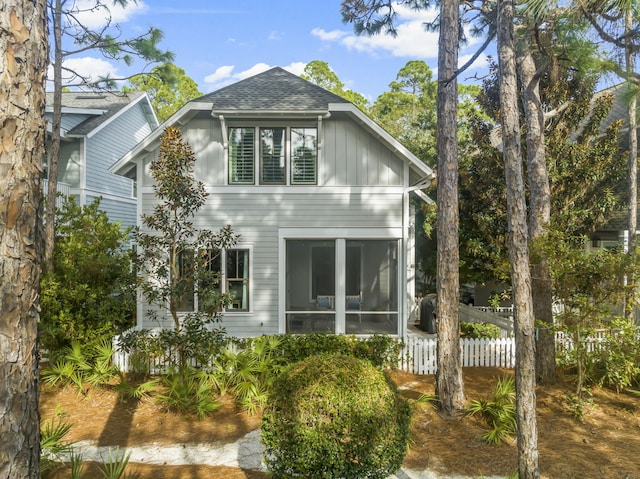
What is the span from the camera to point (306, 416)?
449 centimetres

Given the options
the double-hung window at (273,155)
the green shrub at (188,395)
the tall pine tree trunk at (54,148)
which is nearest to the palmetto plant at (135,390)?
the green shrub at (188,395)

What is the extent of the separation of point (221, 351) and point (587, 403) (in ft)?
22.2

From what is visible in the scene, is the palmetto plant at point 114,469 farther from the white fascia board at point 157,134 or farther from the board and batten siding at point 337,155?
the white fascia board at point 157,134

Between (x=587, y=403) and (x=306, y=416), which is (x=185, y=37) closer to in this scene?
(x=306, y=416)

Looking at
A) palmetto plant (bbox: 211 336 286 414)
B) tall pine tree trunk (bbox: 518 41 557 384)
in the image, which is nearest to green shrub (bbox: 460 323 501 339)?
tall pine tree trunk (bbox: 518 41 557 384)

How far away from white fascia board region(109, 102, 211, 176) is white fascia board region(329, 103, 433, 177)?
3.28 m

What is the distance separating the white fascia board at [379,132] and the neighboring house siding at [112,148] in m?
11.9

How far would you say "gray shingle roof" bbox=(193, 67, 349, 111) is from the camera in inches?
421

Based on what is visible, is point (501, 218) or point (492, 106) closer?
point (501, 218)

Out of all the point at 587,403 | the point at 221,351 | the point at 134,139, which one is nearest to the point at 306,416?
the point at 221,351

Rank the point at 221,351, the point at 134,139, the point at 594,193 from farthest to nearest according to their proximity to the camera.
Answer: the point at 134,139, the point at 594,193, the point at 221,351

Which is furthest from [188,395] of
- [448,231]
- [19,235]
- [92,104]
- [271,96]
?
[92,104]

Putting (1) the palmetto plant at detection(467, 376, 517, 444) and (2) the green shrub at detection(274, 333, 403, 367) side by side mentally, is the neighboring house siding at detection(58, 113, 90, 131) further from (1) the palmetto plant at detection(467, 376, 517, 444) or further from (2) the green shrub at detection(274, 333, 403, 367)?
(1) the palmetto plant at detection(467, 376, 517, 444)

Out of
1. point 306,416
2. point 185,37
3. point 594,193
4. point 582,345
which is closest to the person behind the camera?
point 306,416
